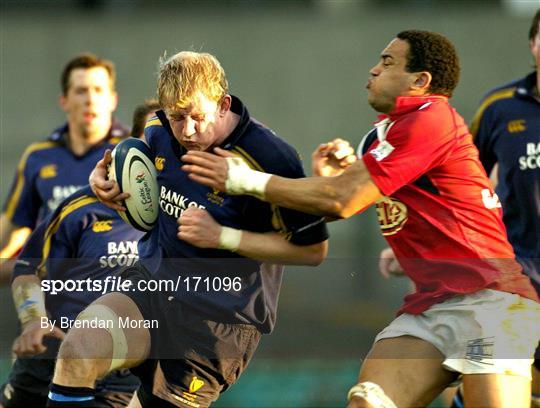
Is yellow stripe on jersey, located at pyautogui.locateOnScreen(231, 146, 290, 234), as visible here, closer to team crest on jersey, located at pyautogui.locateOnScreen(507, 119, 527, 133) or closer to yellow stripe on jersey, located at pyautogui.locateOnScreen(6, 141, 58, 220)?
team crest on jersey, located at pyautogui.locateOnScreen(507, 119, 527, 133)

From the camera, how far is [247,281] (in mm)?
5051

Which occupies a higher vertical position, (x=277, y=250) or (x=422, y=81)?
(x=422, y=81)

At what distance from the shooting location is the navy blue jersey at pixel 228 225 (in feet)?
15.9

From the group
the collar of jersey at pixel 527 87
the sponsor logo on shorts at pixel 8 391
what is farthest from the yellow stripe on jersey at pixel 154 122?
the collar of jersey at pixel 527 87

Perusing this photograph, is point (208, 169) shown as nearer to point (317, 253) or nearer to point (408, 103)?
point (317, 253)

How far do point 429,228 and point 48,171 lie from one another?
11.9 ft

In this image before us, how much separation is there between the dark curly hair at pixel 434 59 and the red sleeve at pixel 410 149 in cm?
22

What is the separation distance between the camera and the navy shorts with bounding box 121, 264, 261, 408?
16.3 feet

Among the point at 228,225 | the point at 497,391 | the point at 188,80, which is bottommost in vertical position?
the point at 497,391

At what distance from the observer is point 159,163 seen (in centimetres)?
501

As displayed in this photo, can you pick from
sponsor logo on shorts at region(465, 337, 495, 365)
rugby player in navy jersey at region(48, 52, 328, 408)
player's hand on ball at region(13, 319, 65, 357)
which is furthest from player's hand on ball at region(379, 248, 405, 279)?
player's hand on ball at region(13, 319, 65, 357)

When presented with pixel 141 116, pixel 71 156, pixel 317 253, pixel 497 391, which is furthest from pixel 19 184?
pixel 497 391

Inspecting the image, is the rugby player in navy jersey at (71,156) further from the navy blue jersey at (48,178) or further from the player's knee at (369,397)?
the player's knee at (369,397)

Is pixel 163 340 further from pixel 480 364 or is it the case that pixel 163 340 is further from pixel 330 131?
pixel 330 131
